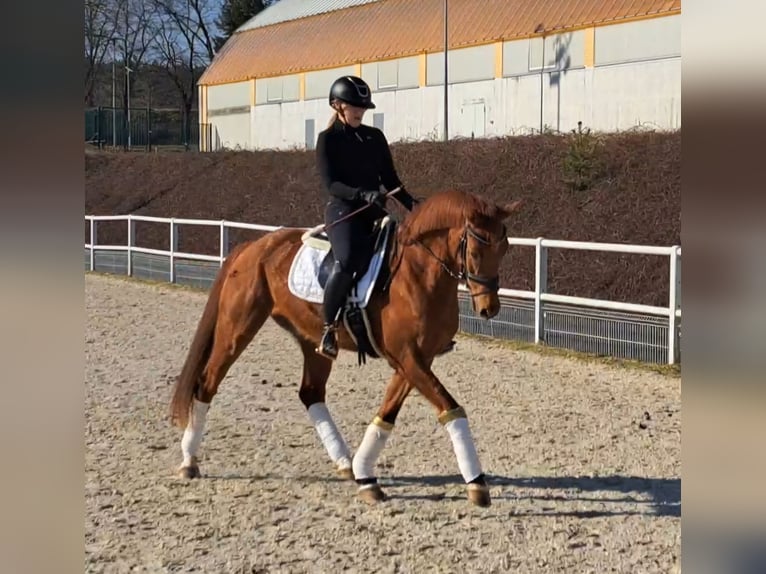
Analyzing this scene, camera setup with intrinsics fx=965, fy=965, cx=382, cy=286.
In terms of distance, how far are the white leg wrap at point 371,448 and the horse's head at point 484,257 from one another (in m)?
0.86

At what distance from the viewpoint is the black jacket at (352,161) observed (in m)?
5.38

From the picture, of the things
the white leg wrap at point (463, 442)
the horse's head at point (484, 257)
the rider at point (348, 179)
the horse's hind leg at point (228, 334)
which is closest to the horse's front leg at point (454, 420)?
the white leg wrap at point (463, 442)

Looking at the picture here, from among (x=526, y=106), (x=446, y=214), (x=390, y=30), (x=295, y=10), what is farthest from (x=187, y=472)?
(x=295, y=10)

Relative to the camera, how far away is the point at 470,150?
19.6 metres

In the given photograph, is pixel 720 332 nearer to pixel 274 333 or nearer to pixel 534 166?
pixel 274 333

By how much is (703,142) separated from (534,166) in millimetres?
16897

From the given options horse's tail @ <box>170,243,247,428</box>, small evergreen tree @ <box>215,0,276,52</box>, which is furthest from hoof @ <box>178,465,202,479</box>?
small evergreen tree @ <box>215,0,276,52</box>

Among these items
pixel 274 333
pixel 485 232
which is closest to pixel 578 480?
pixel 485 232

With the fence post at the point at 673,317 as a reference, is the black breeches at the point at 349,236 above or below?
above

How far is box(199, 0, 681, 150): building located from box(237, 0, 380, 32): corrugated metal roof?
0.08m

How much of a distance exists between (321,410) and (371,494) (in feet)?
2.51

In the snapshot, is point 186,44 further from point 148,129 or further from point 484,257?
point 484,257

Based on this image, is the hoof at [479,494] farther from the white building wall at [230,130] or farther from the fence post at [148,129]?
the fence post at [148,129]

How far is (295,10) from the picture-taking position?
3534 centimetres
